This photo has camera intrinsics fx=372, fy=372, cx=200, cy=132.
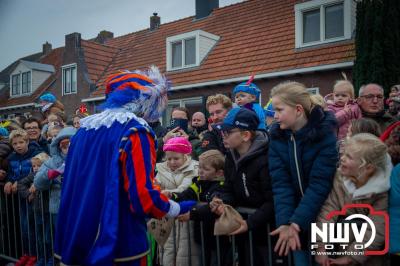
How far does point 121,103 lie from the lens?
258 cm

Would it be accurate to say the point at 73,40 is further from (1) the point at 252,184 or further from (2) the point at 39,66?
(1) the point at 252,184

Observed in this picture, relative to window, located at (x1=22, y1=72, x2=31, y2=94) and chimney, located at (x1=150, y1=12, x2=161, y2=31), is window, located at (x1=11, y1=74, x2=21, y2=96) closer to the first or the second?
window, located at (x1=22, y1=72, x2=31, y2=94)

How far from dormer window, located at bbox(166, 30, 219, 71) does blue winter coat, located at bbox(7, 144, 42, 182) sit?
37.2 ft

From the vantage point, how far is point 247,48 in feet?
47.9

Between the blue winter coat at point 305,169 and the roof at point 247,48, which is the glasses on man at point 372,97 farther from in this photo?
the roof at point 247,48

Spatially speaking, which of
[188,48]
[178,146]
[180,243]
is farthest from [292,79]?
[180,243]

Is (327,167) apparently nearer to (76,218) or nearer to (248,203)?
(248,203)

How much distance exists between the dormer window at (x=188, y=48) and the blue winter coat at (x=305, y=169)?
13.4 m

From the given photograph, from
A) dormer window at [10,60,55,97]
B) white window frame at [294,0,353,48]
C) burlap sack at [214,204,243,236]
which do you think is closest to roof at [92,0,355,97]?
white window frame at [294,0,353,48]

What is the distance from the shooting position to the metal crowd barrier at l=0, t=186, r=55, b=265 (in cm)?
427

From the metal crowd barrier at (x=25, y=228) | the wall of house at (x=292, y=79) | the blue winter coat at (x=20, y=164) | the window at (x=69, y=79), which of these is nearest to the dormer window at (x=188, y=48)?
the wall of house at (x=292, y=79)

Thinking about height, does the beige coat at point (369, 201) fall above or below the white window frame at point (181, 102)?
below

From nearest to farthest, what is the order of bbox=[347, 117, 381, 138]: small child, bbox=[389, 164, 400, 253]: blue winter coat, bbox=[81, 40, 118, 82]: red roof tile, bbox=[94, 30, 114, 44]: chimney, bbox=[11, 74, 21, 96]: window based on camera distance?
1. bbox=[389, 164, 400, 253]: blue winter coat
2. bbox=[347, 117, 381, 138]: small child
3. bbox=[81, 40, 118, 82]: red roof tile
4. bbox=[94, 30, 114, 44]: chimney
5. bbox=[11, 74, 21, 96]: window

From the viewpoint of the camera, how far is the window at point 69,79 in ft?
68.8
